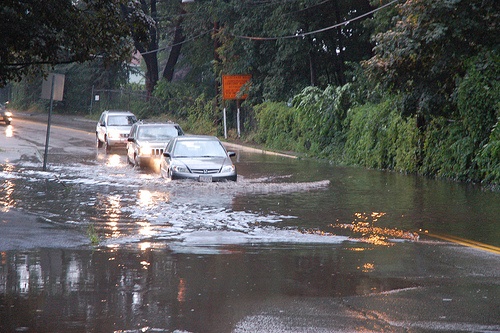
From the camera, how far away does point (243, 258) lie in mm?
10469

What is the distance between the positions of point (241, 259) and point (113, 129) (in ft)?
83.0

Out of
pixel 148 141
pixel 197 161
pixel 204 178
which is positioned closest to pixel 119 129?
pixel 148 141

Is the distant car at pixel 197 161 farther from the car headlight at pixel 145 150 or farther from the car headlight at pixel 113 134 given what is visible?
the car headlight at pixel 113 134

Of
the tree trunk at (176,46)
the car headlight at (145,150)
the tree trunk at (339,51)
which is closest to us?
the car headlight at (145,150)

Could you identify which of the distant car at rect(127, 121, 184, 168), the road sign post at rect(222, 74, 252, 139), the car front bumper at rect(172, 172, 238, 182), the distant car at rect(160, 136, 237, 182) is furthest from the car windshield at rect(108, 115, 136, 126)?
the car front bumper at rect(172, 172, 238, 182)

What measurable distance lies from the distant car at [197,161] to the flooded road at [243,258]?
34cm

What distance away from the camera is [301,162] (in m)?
30.6

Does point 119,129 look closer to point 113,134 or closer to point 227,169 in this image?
point 113,134

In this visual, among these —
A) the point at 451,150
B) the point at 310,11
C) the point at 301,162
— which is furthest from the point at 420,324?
the point at 310,11

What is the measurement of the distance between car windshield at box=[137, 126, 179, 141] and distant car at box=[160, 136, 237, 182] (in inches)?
215

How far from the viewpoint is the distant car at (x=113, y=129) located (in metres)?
34.5

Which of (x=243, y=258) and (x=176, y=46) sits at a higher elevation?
(x=176, y=46)

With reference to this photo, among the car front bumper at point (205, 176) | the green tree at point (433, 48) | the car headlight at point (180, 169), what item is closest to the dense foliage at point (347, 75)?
the green tree at point (433, 48)

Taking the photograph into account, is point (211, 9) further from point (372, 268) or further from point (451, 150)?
point (372, 268)
